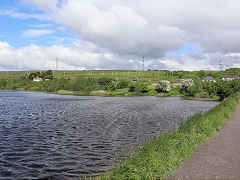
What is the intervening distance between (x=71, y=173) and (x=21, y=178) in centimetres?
282

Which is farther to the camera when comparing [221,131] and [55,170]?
[221,131]

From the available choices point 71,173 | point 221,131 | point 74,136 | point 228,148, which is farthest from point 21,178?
point 221,131

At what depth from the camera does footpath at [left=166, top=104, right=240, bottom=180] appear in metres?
10.1

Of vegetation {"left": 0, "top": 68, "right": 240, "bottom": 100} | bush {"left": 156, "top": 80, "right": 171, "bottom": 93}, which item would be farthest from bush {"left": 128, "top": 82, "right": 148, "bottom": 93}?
bush {"left": 156, "top": 80, "right": 171, "bottom": 93}

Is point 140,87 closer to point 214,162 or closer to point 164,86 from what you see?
point 164,86

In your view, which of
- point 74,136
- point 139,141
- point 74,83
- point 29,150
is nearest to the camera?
point 29,150

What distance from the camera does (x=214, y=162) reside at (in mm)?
11891

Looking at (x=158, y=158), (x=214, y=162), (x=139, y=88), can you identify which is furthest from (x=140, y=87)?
(x=158, y=158)

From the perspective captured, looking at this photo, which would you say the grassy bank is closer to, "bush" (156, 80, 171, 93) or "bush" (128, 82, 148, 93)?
"bush" (156, 80, 171, 93)

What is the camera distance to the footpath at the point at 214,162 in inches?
399

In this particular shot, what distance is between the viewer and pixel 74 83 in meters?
136

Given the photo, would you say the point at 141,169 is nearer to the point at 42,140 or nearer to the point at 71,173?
the point at 71,173

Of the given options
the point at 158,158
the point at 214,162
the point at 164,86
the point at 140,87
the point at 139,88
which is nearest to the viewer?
the point at 158,158

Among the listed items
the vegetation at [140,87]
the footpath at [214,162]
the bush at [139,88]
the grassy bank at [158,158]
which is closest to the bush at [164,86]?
the vegetation at [140,87]
